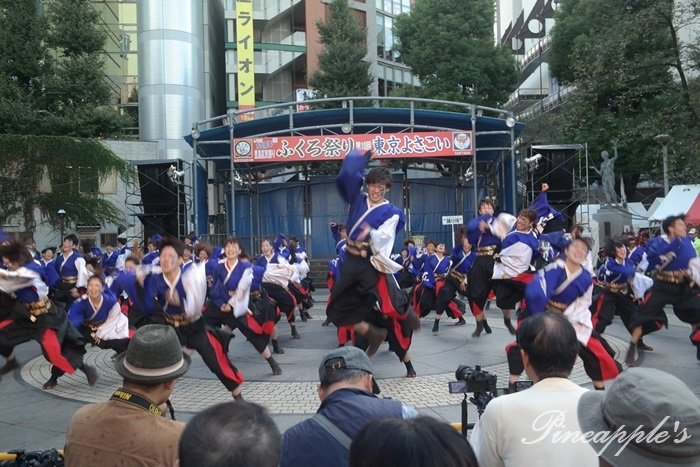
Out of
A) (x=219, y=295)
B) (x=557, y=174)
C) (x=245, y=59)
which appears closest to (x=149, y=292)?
(x=219, y=295)

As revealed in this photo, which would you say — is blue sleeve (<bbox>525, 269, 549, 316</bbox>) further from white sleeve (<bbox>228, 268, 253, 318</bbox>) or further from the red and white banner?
the red and white banner

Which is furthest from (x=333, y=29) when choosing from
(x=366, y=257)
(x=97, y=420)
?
(x=97, y=420)

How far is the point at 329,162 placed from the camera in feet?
73.5

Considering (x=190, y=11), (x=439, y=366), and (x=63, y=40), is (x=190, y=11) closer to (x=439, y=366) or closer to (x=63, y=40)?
(x=63, y=40)

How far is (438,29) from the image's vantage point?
28328 millimetres

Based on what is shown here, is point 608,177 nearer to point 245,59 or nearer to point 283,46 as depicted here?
point 245,59

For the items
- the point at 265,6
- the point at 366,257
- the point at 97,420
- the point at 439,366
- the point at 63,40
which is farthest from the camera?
the point at 265,6

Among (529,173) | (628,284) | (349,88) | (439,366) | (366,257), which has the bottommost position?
(439,366)

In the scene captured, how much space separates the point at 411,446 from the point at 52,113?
27.1m

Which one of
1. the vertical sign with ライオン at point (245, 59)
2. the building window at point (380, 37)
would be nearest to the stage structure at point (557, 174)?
the vertical sign with ライオン at point (245, 59)

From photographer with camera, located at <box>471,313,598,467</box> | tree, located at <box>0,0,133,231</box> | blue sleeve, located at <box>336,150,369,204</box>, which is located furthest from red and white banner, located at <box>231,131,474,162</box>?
photographer with camera, located at <box>471,313,598,467</box>

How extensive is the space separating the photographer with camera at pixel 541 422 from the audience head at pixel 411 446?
83 centimetres

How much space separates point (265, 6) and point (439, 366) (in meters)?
31.5

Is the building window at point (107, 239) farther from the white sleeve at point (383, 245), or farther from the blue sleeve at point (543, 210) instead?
the white sleeve at point (383, 245)
